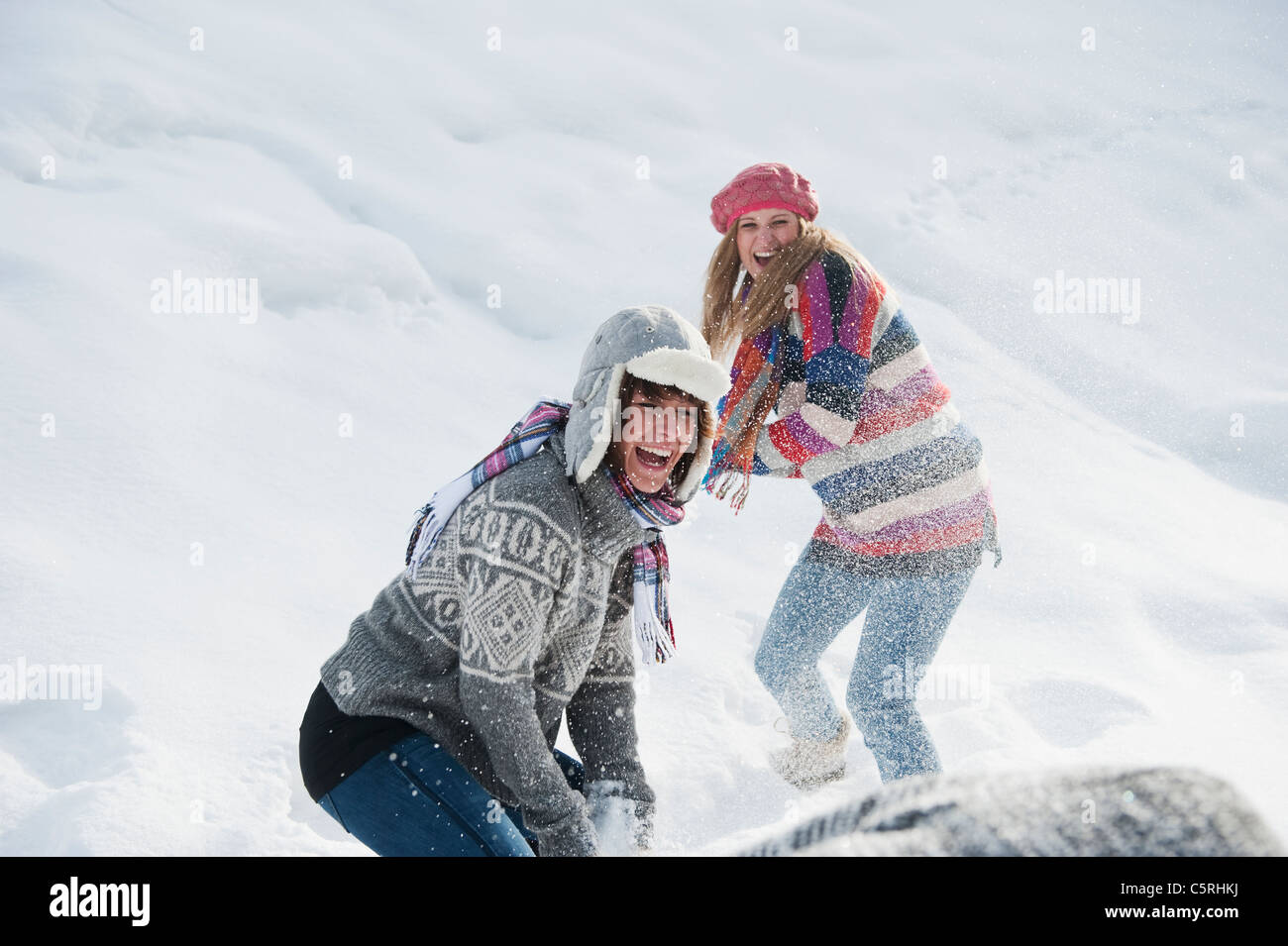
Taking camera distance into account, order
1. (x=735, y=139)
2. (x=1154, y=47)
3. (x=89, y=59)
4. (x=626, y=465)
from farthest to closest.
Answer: (x=1154, y=47)
(x=735, y=139)
(x=89, y=59)
(x=626, y=465)

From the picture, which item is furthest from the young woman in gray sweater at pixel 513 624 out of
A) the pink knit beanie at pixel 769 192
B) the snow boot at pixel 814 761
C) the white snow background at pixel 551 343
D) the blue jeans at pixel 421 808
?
the snow boot at pixel 814 761

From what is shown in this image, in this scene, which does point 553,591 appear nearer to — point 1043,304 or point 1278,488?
point 1278,488

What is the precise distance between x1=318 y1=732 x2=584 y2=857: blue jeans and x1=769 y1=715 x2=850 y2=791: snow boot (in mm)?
1259

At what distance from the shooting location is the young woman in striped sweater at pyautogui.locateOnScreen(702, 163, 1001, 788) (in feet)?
7.43

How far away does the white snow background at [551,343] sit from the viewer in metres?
2.75

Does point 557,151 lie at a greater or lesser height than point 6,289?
greater

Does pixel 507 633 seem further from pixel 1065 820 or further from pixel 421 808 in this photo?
pixel 1065 820

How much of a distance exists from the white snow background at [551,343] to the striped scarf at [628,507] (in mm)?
798

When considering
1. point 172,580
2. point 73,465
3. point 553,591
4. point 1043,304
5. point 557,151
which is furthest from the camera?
point 557,151

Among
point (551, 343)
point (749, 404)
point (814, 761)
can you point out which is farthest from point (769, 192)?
point (551, 343)

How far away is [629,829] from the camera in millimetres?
1840

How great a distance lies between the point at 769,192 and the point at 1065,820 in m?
1.87

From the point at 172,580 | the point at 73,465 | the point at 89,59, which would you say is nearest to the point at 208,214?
the point at 89,59

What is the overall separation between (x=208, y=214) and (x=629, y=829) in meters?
4.21
